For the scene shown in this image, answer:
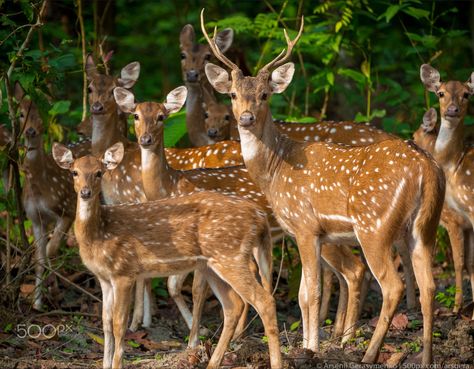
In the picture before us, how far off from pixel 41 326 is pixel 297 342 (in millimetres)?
2020

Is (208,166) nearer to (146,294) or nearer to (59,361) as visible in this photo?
(146,294)

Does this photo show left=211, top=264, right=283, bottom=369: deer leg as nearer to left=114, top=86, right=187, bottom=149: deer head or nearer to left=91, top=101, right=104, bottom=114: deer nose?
left=114, top=86, right=187, bottom=149: deer head

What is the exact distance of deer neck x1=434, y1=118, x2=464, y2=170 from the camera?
32.1 feet

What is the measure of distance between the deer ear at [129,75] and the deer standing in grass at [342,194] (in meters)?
1.54

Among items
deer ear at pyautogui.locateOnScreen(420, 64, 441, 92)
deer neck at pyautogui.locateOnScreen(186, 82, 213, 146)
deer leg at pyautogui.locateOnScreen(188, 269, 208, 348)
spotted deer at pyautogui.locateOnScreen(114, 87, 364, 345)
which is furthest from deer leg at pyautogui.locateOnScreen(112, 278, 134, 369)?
deer neck at pyautogui.locateOnScreen(186, 82, 213, 146)

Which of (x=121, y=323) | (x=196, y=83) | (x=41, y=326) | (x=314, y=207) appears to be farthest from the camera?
(x=196, y=83)

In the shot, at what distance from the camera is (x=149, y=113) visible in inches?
352

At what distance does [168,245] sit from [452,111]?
3254mm

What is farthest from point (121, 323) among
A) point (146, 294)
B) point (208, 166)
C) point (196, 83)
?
point (196, 83)

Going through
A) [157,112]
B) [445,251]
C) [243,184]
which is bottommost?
[445,251]

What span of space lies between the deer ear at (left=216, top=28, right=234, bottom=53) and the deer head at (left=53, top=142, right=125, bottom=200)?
373 cm

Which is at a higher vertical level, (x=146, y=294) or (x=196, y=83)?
(x=196, y=83)

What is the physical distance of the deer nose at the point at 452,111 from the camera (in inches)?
377

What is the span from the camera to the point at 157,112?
8977 mm
